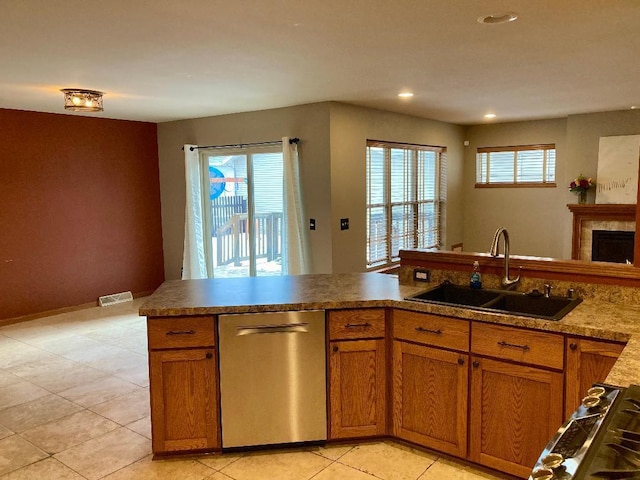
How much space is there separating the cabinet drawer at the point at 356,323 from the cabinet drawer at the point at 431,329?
0.09 meters

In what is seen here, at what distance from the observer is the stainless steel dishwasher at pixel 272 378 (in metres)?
2.74

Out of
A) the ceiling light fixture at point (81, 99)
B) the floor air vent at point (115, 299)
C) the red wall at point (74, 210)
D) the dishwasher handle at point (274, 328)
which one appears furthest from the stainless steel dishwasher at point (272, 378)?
the floor air vent at point (115, 299)

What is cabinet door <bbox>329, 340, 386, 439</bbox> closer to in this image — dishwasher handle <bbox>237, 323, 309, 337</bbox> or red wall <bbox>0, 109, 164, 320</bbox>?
dishwasher handle <bbox>237, 323, 309, 337</bbox>

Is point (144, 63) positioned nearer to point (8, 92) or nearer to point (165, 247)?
point (8, 92)

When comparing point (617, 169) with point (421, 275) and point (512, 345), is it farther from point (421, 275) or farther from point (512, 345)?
point (512, 345)

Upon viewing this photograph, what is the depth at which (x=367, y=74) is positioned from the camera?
411cm

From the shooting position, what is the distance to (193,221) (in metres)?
6.56

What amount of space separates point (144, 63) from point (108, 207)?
349cm

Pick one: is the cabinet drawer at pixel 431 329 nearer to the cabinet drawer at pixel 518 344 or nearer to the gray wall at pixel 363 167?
the cabinet drawer at pixel 518 344

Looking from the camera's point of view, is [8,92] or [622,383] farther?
[8,92]

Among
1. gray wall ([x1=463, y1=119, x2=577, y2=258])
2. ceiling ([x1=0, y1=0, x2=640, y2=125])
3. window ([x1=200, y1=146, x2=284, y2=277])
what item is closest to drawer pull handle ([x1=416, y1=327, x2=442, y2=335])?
ceiling ([x1=0, y1=0, x2=640, y2=125])

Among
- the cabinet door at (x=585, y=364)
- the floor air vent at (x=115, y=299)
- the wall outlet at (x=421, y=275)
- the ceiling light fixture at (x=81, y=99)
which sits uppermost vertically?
the ceiling light fixture at (x=81, y=99)

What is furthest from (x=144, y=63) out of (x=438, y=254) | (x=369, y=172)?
(x=369, y=172)

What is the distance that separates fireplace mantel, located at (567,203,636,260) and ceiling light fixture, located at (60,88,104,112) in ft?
19.5
